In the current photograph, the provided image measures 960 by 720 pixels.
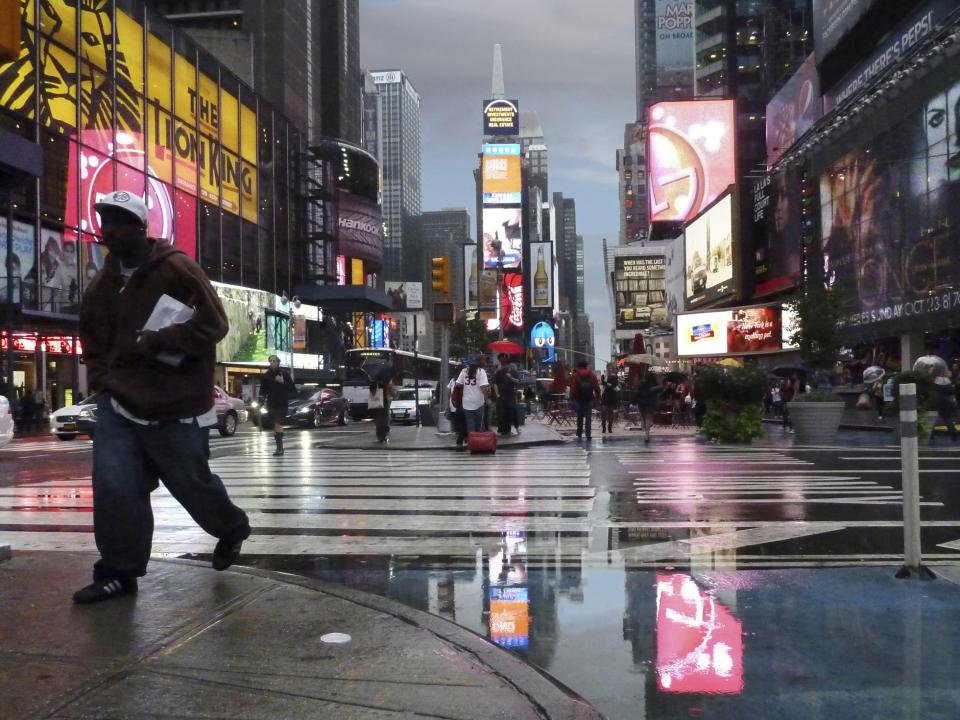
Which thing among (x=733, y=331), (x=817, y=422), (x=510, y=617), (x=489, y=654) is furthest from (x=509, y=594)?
(x=733, y=331)

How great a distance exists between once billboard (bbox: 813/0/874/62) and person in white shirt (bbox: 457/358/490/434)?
38.5 meters

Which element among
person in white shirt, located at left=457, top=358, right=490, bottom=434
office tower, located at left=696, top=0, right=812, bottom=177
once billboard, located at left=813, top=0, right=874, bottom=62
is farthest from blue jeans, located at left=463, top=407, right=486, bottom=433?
office tower, located at left=696, top=0, right=812, bottom=177

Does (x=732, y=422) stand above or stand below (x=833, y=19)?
below

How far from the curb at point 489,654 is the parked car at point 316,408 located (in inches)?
999

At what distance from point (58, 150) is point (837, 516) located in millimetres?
35415

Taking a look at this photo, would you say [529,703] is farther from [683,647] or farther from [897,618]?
[897,618]

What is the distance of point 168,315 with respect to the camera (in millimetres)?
4480

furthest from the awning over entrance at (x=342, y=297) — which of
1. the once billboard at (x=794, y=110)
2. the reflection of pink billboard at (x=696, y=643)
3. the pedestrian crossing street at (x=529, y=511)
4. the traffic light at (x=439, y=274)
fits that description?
the reflection of pink billboard at (x=696, y=643)

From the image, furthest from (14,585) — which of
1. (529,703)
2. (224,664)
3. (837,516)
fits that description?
(837,516)

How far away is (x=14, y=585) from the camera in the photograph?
4.74 meters

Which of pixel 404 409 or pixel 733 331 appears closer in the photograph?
pixel 404 409

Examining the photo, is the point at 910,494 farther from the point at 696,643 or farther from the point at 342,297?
the point at 342,297

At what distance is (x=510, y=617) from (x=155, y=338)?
2116mm

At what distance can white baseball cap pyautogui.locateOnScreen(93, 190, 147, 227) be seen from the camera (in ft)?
14.7
